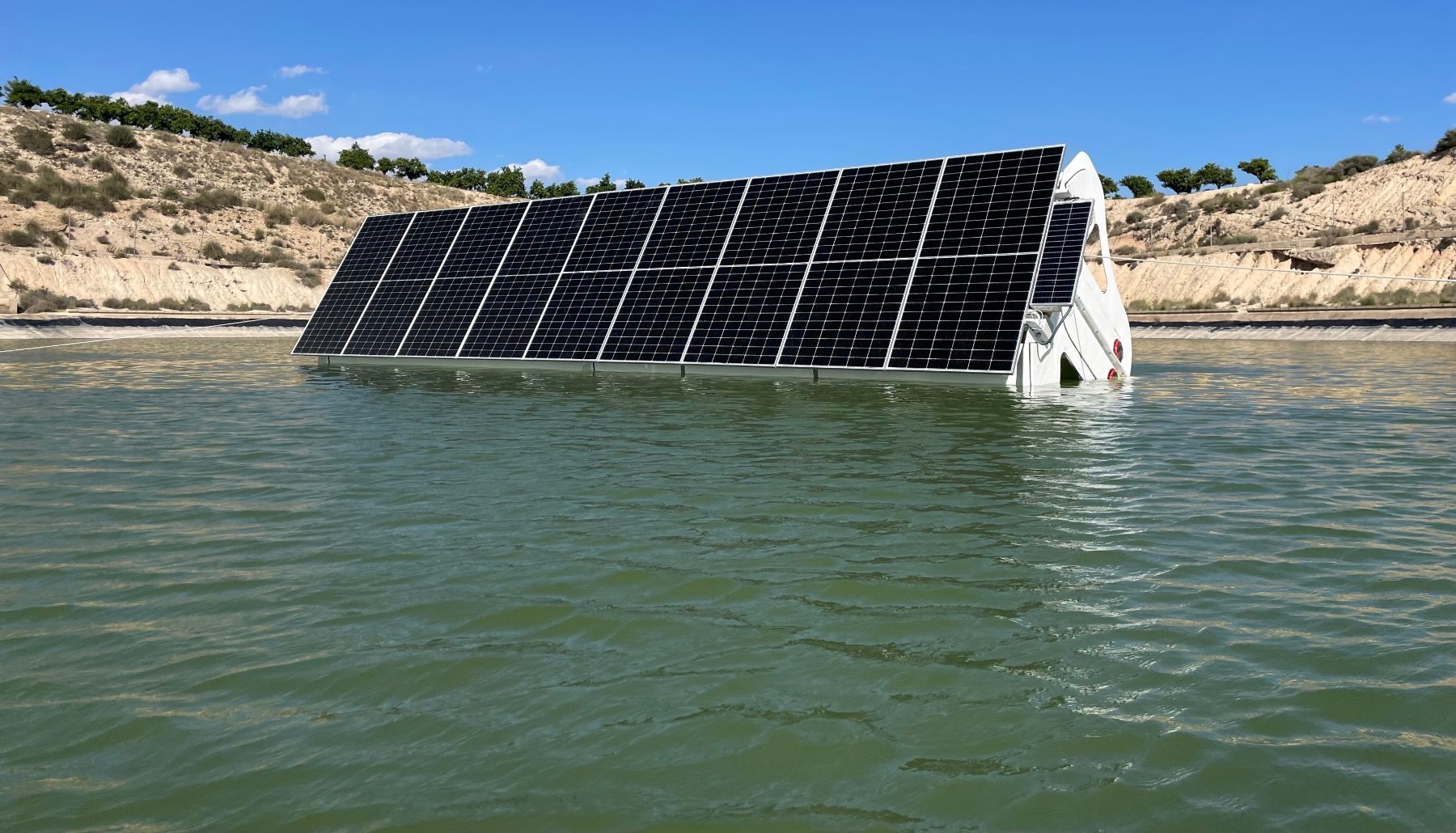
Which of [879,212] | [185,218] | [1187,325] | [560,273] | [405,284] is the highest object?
[185,218]

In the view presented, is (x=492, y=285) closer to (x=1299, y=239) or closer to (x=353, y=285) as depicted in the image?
(x=353, y=285)

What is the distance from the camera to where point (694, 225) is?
81.8 feet

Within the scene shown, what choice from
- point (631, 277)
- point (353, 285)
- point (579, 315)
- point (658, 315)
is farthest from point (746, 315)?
point (353, 285)

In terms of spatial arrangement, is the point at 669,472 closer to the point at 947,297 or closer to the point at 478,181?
the point at 947,297

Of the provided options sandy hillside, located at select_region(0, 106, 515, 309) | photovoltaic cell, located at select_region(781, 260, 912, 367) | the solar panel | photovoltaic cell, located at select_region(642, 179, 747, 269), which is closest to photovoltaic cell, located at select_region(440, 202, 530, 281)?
photovoltaic cell, located at select_region(642, 179, 747, 269)

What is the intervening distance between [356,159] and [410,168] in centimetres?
468

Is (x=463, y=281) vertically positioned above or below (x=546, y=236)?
below

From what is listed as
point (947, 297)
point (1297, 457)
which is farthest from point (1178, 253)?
point (1297, 457)

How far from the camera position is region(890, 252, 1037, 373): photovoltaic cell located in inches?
Answer: 714

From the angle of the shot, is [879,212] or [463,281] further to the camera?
[463,281]

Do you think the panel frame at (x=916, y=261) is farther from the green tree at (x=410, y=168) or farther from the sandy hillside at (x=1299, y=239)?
the green tree at (x=410, y=168)

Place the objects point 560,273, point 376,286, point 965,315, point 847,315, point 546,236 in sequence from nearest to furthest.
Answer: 1. point 965,315
2. point 847,315
3. point 560,273
4. point 546,236
5. point 376,286

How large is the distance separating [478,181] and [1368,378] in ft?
294

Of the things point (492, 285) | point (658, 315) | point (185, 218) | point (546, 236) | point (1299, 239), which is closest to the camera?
point (658, 315)
